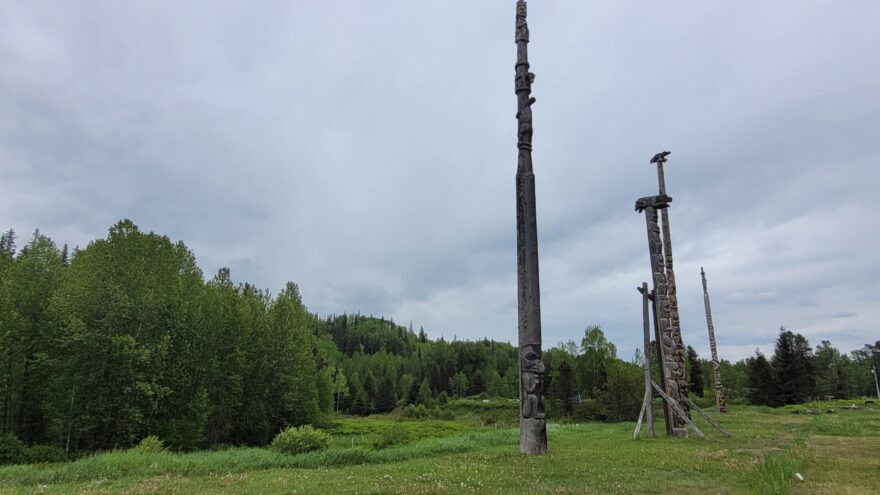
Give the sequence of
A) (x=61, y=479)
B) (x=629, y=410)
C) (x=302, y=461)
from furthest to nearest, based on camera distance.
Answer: (x=629, y=410) → (x=302, y=461) → (x=61, y=479)

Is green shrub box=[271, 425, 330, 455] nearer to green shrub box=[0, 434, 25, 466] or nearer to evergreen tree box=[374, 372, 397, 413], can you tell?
green shrub box=[0, 434, 25, 466]

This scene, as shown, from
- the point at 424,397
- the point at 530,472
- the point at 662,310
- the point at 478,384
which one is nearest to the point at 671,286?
the point at 662,310

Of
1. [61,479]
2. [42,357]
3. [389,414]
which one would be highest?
[42,357]

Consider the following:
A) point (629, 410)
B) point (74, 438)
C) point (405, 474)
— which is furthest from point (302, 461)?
point (629, 410)

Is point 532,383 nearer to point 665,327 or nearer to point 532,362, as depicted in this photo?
point 532,362

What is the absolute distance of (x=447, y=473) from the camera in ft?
34.0

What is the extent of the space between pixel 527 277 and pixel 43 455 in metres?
29.7

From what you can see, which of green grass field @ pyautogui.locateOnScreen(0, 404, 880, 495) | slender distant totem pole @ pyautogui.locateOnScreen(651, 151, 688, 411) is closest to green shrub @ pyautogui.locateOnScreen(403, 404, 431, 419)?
slender distant totem pole @ pyautogui.locateOnScreen(651, 151, 688, 411)

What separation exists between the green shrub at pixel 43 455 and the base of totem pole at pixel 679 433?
3105 cm

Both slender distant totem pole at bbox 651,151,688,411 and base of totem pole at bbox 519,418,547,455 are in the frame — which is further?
slender distant totem pole at bbox 651,151,688,411

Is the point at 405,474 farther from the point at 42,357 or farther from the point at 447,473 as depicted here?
the point at 42,357

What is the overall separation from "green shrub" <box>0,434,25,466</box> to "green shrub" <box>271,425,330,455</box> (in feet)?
51.6

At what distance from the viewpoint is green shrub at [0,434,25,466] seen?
81.8 feet

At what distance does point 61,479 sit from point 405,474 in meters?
9.54
